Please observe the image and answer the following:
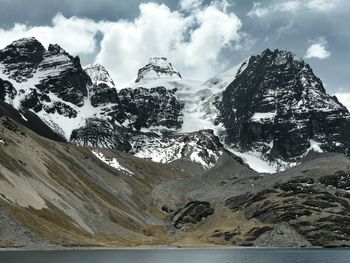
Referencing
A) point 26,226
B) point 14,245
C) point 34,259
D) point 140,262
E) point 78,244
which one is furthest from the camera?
point 78,244

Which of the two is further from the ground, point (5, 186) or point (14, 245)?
point (5, 186)

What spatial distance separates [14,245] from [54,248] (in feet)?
54.2

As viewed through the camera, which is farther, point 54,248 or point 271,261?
point 54,248

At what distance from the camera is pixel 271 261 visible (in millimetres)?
154375

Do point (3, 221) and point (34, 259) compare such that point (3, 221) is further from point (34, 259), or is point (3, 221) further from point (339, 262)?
point (339, 262)

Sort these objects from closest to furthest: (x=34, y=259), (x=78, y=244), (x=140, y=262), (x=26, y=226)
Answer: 1. (x=34, y=259)
2. (x=140, y=262)
3. (x=26, y=226)
4. (x=78, y=244)

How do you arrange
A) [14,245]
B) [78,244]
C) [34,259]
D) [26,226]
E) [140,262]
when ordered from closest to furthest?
1. [34,259]
2. [140,262]
3. [14,245]
4. [26,226]
5. [78,244]

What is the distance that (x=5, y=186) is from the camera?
19800cm

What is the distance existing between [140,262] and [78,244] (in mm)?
54567

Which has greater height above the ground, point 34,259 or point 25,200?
point 25,200

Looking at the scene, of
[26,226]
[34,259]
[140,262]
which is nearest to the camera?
[34,259]

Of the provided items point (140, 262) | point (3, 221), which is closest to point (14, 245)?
point (3, 221)

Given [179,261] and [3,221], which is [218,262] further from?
[3,221]

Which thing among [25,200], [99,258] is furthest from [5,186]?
[99,258]
